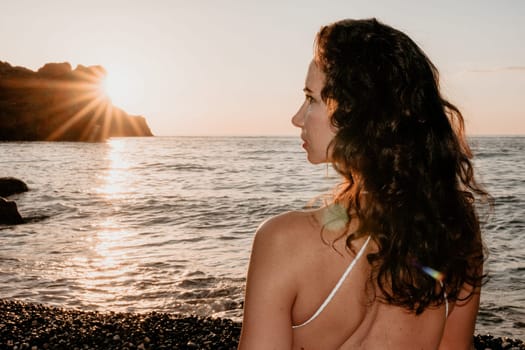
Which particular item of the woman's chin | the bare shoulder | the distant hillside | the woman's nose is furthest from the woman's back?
the distant hillside

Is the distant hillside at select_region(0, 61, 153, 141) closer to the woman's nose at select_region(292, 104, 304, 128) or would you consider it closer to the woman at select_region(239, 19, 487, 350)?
the woman's nose at select_region(292, 104, 304, 128)

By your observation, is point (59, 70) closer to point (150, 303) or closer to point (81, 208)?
point (81, 208)

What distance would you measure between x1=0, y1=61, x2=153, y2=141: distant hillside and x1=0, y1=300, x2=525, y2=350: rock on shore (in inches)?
3978

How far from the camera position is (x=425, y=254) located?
162cm

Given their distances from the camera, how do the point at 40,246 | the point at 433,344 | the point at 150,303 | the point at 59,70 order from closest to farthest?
the point at 433,344 < the point at 150,303 < the point at 40,246 < the point at 59,70

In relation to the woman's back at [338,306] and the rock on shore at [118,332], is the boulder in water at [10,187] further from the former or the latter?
the woman's back at [338,306]

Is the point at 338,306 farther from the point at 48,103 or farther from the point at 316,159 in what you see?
the point at 48,103

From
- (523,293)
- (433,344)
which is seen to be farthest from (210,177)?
(433,344)

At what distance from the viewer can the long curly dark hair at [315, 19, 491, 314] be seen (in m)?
1.56

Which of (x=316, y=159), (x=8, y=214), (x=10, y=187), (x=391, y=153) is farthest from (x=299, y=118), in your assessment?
(x=10, y=187)

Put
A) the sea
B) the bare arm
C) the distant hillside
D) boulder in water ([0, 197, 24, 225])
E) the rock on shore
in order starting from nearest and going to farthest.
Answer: the bare arm < the rock on shore < the sea < boulder in water ([0, 197, 24, 225]) < the distant hillside

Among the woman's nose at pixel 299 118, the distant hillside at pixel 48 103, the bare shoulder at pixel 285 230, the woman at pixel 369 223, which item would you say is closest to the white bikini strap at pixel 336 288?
the woman at pixel 369 223

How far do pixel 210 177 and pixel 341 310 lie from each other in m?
33.5

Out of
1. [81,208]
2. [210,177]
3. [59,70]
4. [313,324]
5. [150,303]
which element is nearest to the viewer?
[313,324]
